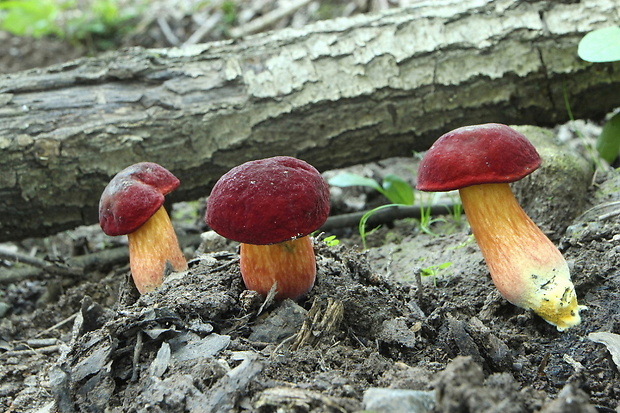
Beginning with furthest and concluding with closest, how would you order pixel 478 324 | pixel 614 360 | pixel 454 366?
pixel 478 324 < pixel 614 360 < pixel 454 366

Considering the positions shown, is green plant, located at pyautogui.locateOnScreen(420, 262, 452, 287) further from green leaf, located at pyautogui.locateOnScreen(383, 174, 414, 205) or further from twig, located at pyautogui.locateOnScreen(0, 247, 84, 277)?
twig, located at pyautogui.locateOnScreen(0, 247, 84, 277)

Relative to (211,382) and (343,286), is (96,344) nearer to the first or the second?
(211,382)

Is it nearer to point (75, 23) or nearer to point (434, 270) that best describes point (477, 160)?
point (434, 270)

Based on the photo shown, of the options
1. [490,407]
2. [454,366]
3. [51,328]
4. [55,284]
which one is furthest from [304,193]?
[55,284]

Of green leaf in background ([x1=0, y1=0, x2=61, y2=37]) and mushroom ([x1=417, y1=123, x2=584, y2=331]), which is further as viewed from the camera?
green leaf in background ([x1=0, y1=0, x2=61, y2=37])

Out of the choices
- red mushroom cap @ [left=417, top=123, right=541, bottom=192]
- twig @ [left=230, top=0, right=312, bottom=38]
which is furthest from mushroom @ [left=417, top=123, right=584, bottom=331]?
twig @ [left=230, top=0, right=312, bottom=38]

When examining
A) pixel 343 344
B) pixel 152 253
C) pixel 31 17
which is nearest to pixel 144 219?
pixel 152 253

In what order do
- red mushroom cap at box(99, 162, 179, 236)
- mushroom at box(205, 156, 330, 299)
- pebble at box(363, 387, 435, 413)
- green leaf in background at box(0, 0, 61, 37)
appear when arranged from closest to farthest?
pebble at box(363, 387, 435, 413), mushroom at box(205, 156, 330, 299), red mushroom cap at box(99, 162, 179, 236), green leaf in background at box(0, 0, 61, 37)

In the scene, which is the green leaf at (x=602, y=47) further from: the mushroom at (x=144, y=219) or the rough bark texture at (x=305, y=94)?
the mushroom at (x=144, y=219)
